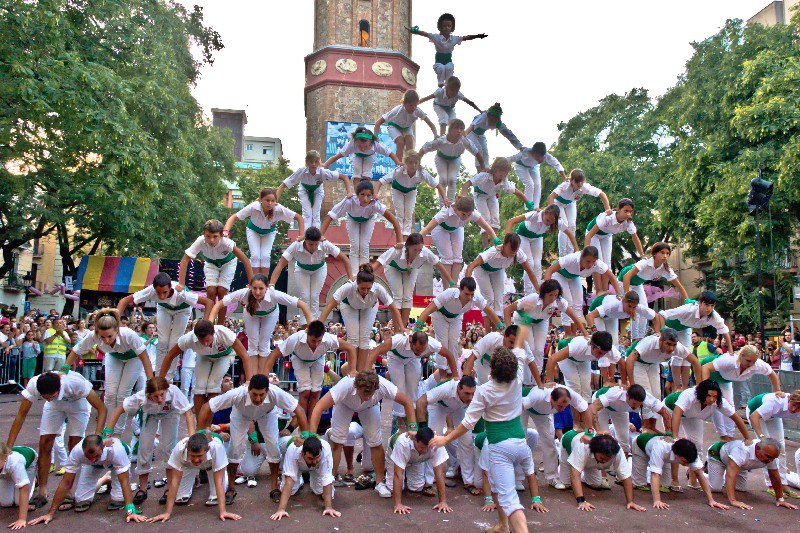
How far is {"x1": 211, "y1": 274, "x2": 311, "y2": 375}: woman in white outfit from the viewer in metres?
8.45

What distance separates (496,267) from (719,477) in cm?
430

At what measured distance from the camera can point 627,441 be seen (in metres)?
8.65

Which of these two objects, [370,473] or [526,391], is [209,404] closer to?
[370,473]

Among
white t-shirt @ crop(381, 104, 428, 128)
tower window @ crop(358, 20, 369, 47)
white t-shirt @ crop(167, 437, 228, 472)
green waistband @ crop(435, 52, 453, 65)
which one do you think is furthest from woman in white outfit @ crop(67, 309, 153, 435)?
tower window @ crop(358, 20, 369, 47)

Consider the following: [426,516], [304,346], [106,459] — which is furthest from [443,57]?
[106,459]

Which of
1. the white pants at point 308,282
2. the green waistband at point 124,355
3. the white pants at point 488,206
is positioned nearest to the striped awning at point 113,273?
the white pants at point 308,282

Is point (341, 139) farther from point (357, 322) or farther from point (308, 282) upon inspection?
point (357, 322)

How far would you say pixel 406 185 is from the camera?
11.5 meters

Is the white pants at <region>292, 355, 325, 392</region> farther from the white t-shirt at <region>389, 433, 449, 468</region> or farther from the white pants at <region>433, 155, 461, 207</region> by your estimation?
the white pants at <region>433, 155, 461, 207</region>

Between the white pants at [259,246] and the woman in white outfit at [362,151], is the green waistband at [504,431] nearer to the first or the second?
the white pants at [259,246]

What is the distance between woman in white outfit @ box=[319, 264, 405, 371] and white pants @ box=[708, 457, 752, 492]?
179 inches

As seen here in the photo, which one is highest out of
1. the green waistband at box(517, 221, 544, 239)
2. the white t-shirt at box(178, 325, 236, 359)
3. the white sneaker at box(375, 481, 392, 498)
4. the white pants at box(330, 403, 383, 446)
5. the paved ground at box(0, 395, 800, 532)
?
the green waistband at box(517, 221, 544, 239)

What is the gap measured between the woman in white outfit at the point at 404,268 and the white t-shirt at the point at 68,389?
4325 millimetres

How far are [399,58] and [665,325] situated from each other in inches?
1100
